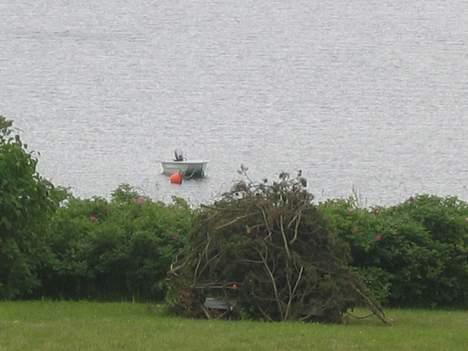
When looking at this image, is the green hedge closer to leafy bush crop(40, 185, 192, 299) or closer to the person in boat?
leafy bush crop(40, 185, 192, 299)

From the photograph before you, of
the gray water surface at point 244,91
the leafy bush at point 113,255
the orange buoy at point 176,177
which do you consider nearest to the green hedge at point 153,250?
the leafy bush at point 113,255

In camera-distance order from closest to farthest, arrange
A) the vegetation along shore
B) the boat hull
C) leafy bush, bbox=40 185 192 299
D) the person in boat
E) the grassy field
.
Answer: the grassy field, the vegetation along shore, leafy bush, bbox=40 185 192 299, the boat hull, the person in boat

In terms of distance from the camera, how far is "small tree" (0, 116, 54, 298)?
11672mm

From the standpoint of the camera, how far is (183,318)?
33.4 ft

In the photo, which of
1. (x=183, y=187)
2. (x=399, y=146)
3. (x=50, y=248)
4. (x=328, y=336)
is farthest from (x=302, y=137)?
(x=328, y=336)

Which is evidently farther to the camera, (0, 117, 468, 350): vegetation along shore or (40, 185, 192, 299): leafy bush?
(40, 185, 192, 299): leafy bush

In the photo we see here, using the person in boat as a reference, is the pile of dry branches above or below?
below

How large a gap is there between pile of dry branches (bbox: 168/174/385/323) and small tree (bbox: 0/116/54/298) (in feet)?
7.02

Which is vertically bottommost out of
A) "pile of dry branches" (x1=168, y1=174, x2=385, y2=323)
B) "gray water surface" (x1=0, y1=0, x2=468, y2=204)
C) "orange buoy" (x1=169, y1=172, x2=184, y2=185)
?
"pile of dry branches" (x1=168, y1=174, x2=385, y2=323)

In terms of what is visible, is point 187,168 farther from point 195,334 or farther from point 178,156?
point 195,334

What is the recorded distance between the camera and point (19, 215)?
38.4ft

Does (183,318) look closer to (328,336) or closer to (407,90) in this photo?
(328,336)

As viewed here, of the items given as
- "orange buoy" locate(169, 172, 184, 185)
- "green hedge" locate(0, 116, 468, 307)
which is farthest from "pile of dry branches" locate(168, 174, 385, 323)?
"orange buoy" locate(169, 172, 184, 185)

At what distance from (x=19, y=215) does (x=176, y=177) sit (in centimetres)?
2088
